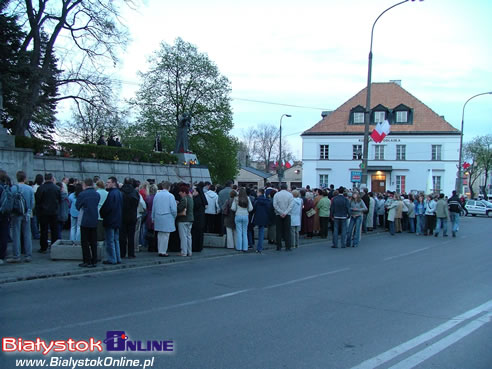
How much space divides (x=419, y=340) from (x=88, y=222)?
686 centimetres

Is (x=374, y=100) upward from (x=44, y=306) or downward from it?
upward

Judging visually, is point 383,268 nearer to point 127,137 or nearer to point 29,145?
point 29,145

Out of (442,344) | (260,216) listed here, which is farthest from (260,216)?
(442,344)

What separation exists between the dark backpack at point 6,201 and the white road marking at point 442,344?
8048mm

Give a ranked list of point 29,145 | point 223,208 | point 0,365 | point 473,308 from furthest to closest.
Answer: point 29,145, point 223,208, point 473,308, point 0,365

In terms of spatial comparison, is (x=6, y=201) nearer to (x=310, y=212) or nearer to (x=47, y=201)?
(x=47, y=201)

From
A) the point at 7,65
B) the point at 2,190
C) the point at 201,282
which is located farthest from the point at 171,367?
the point at 7,65

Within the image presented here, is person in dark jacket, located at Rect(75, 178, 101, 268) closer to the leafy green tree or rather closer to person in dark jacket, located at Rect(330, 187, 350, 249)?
person in dark jacket, located at Rect(330, 187, 350, 249)

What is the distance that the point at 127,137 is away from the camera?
4884 centimetres

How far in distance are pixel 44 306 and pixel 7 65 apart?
1626cm

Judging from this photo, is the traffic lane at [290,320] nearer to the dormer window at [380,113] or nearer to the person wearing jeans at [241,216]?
the person wearing jeans at [241,216]

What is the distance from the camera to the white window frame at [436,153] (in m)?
54.9

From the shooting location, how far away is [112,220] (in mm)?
10430

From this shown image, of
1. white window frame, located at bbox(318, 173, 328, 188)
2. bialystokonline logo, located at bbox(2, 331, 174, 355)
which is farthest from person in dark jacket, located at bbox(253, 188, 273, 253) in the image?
white window frame, located at bbox(318, 173, 328, 188)
